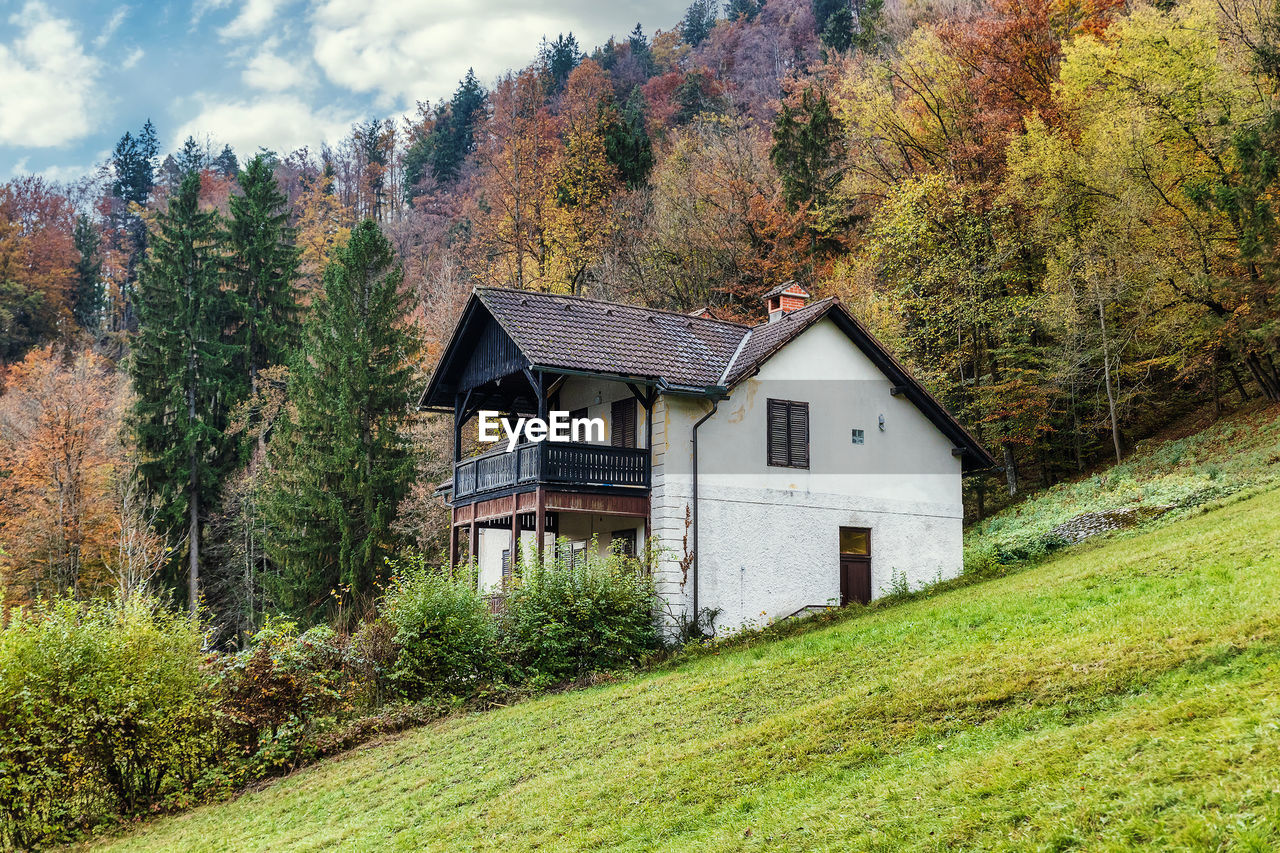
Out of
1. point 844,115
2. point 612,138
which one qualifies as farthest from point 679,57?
point 844,115

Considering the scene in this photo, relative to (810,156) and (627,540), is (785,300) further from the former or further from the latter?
(810,156)

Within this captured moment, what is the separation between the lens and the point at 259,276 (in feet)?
163

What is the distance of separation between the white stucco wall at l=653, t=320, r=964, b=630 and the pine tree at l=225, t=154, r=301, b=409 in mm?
31243

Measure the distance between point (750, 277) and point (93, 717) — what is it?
34.0m

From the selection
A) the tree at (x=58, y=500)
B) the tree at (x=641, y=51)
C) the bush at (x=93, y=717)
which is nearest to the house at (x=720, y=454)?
the bush at (x=93, y=717)

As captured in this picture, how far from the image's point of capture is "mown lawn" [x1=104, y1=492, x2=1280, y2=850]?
7191 mm

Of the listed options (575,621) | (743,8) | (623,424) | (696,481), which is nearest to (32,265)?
(623,424)

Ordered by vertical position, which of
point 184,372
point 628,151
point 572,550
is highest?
point 628,151

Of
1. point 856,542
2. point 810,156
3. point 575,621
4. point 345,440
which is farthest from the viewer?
point 810,156

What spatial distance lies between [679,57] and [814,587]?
2700 inches

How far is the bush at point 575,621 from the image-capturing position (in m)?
20.4

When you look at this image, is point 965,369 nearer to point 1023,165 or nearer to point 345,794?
point 1023,165

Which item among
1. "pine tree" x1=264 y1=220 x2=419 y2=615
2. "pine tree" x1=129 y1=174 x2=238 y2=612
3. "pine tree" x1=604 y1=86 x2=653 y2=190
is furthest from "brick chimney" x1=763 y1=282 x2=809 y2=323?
"pine tree" x1=129 y1=174 x2=238 y2=612

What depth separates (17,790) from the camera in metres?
14.1
